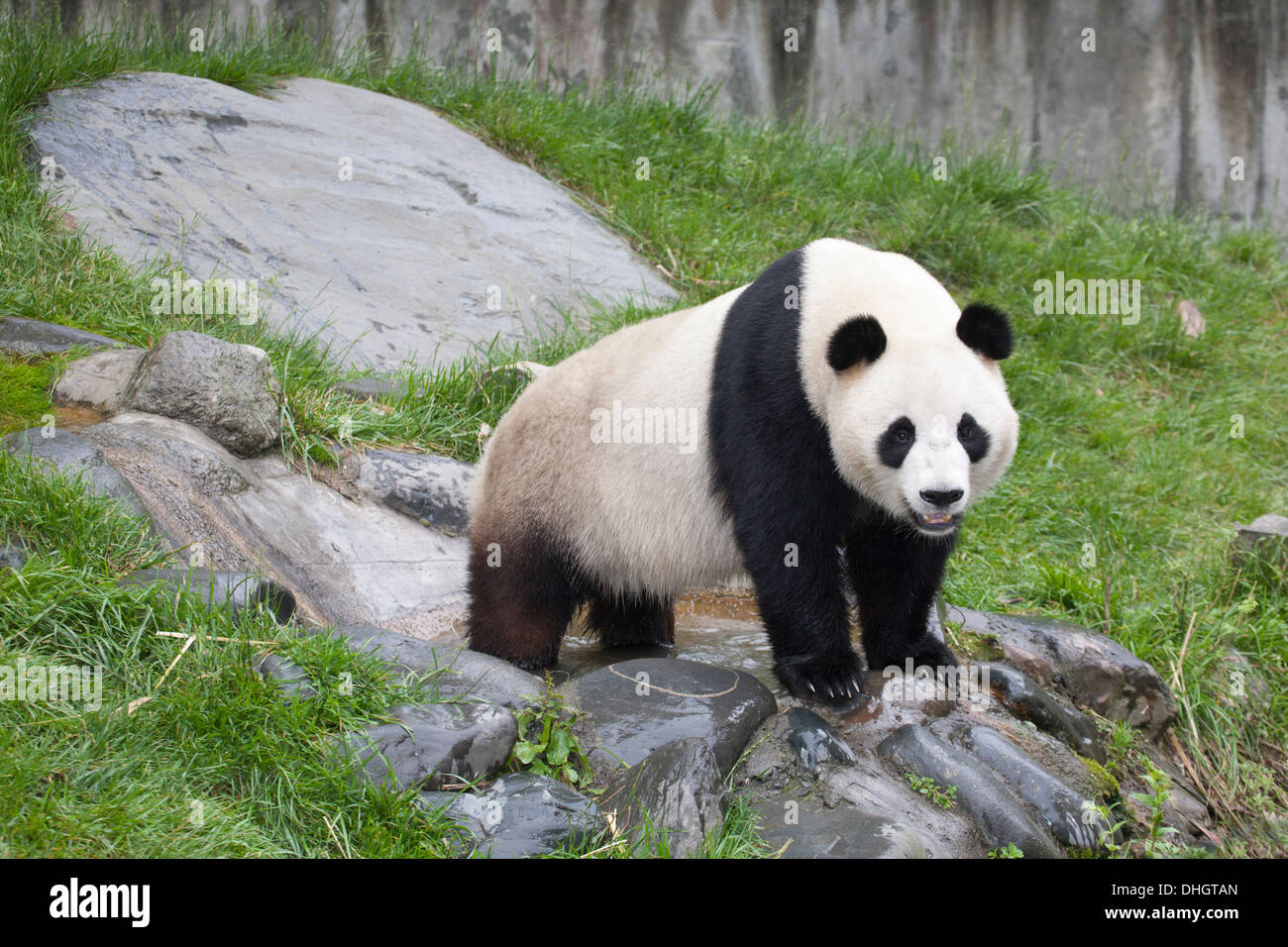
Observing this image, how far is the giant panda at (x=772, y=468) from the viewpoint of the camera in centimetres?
358

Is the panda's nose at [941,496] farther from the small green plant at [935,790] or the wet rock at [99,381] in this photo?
the wet rock at [99,381]

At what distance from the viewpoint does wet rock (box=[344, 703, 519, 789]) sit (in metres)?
3.23

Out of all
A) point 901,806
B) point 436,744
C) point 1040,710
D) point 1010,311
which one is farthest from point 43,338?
point 1010,311

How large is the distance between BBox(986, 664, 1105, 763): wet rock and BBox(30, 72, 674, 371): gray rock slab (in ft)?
11.2

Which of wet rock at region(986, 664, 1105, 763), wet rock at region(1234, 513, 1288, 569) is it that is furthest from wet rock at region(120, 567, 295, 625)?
wet rock at region(1234, 513, 1288, 569)

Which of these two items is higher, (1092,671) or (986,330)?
(986,330)

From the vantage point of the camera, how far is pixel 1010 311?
26.3 feet

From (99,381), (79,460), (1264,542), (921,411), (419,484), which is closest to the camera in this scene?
(921,411)

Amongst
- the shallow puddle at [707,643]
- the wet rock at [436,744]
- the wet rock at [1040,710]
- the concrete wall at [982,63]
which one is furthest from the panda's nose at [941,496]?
the concrete wall at [982,63]

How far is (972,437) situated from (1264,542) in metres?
2.89

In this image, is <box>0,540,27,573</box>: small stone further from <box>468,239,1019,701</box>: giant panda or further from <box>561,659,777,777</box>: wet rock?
<box>561,659,777,777</box>: wet rock

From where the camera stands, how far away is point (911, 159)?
9609 mm

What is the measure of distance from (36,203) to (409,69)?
3.61 metres

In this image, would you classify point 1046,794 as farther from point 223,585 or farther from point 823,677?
point 223,585
